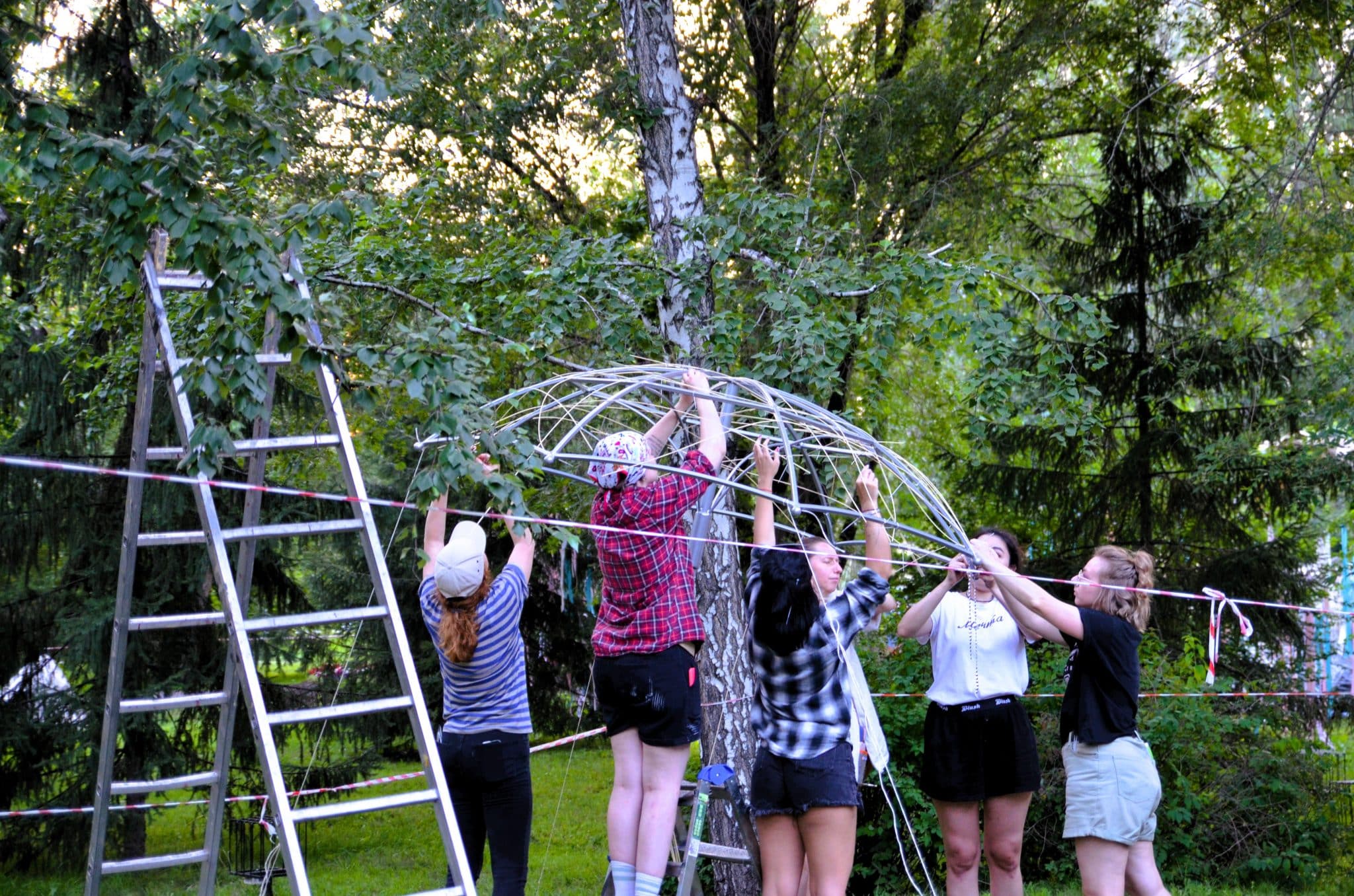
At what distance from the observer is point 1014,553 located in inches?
178

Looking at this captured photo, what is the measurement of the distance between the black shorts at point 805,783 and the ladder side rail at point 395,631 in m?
0.91

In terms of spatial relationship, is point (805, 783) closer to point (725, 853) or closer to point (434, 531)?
point (725, 853)

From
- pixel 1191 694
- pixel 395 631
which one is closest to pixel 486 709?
pixel 395 631

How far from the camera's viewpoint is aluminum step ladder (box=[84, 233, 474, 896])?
3.22m

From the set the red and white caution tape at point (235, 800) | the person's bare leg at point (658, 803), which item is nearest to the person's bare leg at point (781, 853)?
the person's bare leg at point (658, 803)

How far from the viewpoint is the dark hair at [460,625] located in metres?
3.70

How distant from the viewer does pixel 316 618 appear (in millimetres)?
3490

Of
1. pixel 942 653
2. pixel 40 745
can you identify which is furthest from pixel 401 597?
pixel 942 653

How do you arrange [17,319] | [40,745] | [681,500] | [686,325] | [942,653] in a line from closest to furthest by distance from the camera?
1. [681,500]
2. [942,653]
3. [686,325]
4. [17,319]
5. [40,745]

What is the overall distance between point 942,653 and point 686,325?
2.06 metres

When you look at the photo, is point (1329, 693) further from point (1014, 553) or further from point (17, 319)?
point (17, 319)

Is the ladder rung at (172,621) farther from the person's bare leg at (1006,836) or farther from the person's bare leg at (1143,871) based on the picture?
the person's bare leg at (1143,871)

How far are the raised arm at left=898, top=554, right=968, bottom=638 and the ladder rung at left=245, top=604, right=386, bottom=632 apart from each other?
198cm

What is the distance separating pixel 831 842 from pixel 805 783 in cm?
20
